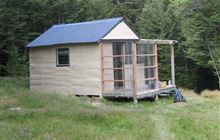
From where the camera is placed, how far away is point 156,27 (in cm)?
→ 3438

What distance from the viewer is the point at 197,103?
1755 centimetres

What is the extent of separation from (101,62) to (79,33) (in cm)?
236

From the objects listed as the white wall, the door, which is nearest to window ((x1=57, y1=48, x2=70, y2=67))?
the white wall

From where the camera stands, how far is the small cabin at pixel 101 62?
59.7 feet

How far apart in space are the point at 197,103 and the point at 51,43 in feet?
23.9

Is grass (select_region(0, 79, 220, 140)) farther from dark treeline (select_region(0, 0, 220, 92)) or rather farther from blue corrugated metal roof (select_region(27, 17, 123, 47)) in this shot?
dark treeline (select_region(0, 0, 220, 92))

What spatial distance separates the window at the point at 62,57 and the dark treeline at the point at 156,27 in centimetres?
890

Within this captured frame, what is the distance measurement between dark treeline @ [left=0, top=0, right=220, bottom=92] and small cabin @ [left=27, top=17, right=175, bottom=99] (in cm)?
732

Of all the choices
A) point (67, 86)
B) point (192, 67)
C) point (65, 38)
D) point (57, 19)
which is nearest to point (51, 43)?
point (65, 38)

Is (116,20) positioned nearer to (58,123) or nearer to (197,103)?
(197,103)

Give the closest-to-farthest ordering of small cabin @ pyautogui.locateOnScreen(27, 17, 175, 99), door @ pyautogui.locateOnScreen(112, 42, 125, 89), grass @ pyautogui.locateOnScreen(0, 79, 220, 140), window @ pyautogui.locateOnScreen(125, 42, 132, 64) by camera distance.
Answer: grass @ pyautogui.locateOnScreen(0, 79, 220, 140) → small cabin @ pyautogui.locateOnScreen(27, 17, 175, 99) → door @ pyautogui.locateOnScreen(112, 42, 125, 89) → window @ pyautogui.locateOnScreen(125, 42, 132, 64)

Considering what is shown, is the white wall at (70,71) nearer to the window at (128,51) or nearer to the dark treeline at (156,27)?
the window at (128,51)

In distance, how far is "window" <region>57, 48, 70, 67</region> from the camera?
19.7 meters

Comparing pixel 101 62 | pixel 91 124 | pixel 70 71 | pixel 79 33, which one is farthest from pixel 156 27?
pixel 91 124
